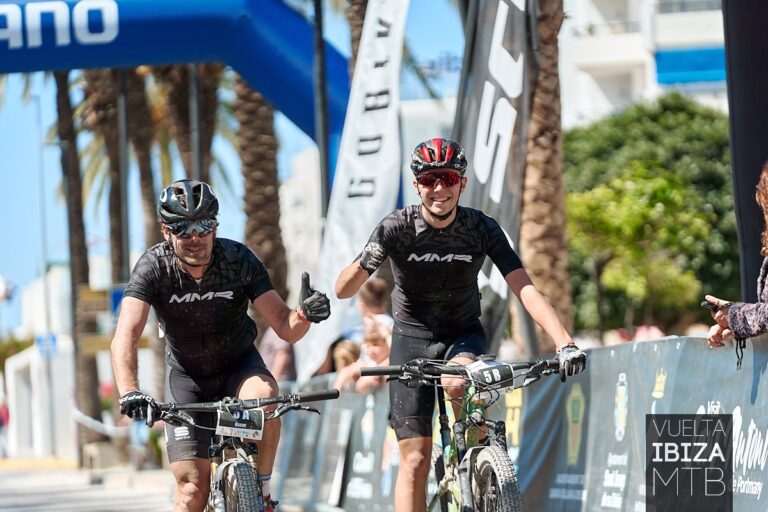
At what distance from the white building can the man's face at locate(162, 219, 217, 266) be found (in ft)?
191

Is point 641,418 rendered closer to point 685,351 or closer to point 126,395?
point 685,351

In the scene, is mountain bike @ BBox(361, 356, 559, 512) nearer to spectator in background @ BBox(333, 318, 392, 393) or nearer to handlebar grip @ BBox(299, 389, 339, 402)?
handlebar grip @ BBox(299, 389, 339, 402)

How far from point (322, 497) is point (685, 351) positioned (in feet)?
18.5

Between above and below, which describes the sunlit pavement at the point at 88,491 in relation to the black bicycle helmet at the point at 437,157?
below

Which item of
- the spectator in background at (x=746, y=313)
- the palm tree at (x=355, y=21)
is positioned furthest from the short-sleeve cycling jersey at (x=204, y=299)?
the palm tree at (x=355, y=21)

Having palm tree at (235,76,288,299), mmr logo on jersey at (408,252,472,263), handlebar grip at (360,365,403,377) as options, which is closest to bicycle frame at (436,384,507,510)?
handlebar grip at (360,365,403,377)

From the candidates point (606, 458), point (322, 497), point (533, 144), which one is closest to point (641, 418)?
point (606, 458)

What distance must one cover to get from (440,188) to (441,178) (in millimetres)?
51

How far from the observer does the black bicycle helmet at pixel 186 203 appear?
7020mm

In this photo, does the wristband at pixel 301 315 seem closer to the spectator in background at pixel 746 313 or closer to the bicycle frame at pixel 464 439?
the bicycle frame at pixel 464 439

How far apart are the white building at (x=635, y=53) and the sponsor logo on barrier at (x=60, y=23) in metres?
51.1

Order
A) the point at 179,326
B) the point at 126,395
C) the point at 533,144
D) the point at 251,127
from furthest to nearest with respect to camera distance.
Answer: the point at 251,127 < the point at 533,144 < the point at 179,326 < the point at 126,395

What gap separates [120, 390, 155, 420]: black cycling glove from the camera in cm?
661

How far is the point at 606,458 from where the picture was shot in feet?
28.9
